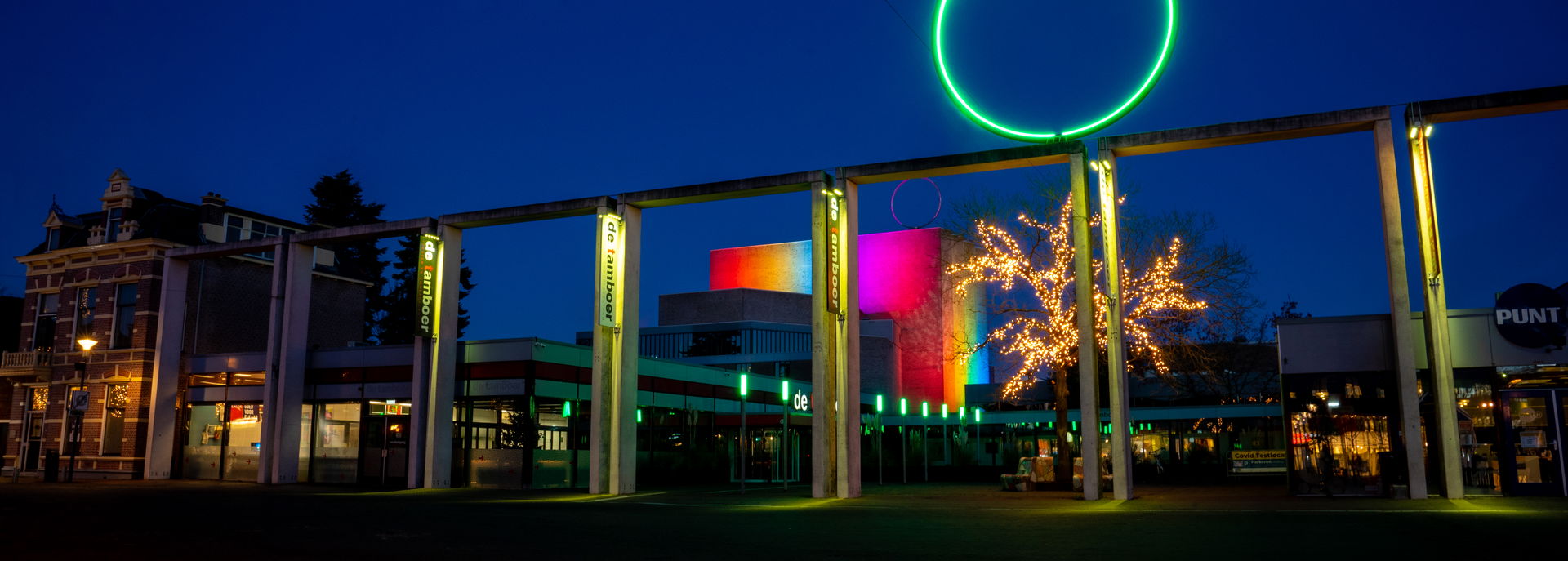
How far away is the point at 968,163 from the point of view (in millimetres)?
23562

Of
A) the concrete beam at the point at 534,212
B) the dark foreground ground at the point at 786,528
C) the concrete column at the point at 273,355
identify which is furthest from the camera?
the concrete column at the point at 273,355

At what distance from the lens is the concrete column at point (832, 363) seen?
23.6 meters

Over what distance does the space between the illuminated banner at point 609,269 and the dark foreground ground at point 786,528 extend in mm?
4571

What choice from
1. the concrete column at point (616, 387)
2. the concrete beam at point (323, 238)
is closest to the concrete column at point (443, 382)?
the concrete beam at point (323, 238)

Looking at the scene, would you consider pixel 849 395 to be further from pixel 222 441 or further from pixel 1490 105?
pixel 222 441

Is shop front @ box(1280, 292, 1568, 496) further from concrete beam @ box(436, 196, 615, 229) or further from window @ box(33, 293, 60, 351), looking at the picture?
window @ box(33, 293, 60, 351)

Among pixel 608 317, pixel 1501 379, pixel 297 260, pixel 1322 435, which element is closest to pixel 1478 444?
pixel 1501 379

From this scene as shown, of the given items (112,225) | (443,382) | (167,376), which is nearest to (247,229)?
(112,225)

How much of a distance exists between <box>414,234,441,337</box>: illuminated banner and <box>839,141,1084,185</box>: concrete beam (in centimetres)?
1149

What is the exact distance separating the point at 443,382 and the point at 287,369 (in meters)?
6.23

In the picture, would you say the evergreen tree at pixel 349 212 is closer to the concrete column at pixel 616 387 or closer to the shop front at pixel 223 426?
the shop front at pixel 223 426

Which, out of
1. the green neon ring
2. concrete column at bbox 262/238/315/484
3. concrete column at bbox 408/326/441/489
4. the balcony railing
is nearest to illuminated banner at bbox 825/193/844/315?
the green neon ring

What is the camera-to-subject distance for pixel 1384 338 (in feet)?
72.5

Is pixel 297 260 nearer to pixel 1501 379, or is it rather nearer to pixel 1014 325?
pixel 1014 325
